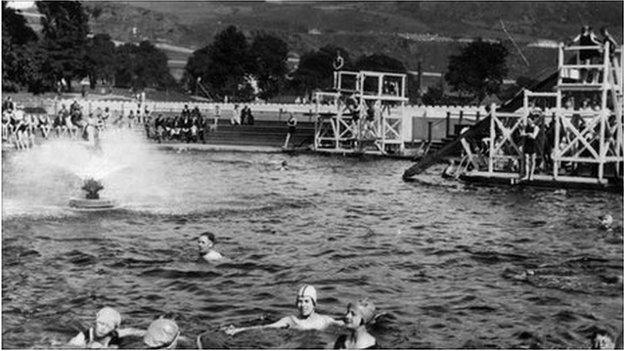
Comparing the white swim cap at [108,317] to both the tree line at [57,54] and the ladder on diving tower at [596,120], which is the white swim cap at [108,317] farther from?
the tree line at [57,54]

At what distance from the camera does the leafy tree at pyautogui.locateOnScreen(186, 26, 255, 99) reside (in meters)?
131

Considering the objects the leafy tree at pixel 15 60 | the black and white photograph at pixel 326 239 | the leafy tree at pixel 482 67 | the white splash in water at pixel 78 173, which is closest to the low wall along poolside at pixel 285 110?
the leafy tree at pixel 15 60

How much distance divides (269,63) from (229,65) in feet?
36.9

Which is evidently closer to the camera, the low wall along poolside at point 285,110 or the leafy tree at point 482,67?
the low wall along poolside at point 285,110

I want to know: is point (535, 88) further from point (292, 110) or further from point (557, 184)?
point (292, 110)

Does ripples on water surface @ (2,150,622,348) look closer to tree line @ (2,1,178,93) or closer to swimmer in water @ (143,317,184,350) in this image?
swimmer in water @ (143,317,184,350)

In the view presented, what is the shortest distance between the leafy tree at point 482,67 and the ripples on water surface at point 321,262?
10596cm

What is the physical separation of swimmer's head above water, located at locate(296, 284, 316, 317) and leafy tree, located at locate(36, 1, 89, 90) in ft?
366

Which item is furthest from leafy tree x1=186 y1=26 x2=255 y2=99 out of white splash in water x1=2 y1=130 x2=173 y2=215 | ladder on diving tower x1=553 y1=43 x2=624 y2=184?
ladder on diving tower x1=553 y1=43 x2=624 y2=184

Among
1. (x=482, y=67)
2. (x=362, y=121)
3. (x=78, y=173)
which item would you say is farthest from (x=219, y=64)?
(x=78, y=173)

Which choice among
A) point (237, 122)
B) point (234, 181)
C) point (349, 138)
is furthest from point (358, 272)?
point (237, 122)

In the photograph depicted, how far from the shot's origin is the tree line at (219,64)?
4801 inches

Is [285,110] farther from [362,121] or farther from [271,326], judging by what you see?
[271,326]

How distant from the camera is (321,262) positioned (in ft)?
63.7
